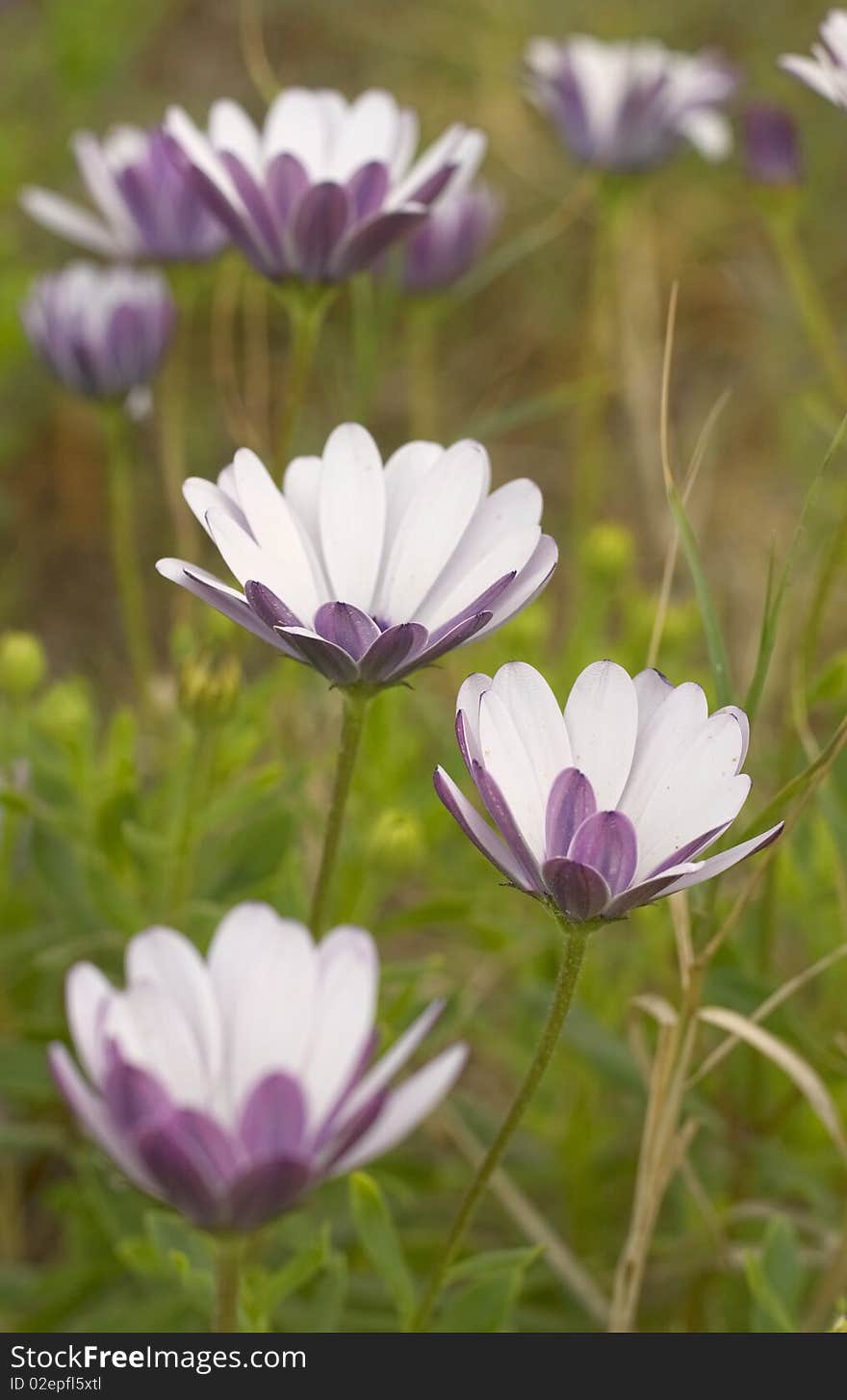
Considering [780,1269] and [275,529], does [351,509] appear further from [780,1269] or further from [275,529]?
[780,1269]

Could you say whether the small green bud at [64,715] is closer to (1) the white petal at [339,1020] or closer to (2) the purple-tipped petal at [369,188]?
(2) the purple-tipped petal at [369,188]

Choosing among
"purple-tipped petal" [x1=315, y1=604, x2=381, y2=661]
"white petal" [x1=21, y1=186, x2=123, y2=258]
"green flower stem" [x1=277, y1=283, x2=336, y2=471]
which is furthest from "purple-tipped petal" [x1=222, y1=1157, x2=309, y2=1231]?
"white petal" [x1=21, y1=186, x2=123, y2=258]

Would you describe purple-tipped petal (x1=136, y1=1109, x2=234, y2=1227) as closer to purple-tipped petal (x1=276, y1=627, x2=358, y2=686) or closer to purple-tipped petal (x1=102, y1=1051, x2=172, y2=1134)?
purple-tipped petal (x1=102, y1=1051, x2=172, y2=1134)

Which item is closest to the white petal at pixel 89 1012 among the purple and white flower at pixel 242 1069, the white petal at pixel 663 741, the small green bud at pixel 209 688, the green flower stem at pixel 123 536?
the purple and white flower at pixel 242 1069

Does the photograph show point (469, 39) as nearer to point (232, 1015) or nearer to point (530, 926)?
point (530, 926)

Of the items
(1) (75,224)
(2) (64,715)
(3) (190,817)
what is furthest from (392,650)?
(1) (75,224)

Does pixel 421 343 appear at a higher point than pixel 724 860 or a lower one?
higher

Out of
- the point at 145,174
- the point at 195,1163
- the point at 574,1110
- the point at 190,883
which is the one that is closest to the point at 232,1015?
the point at 195,1163
